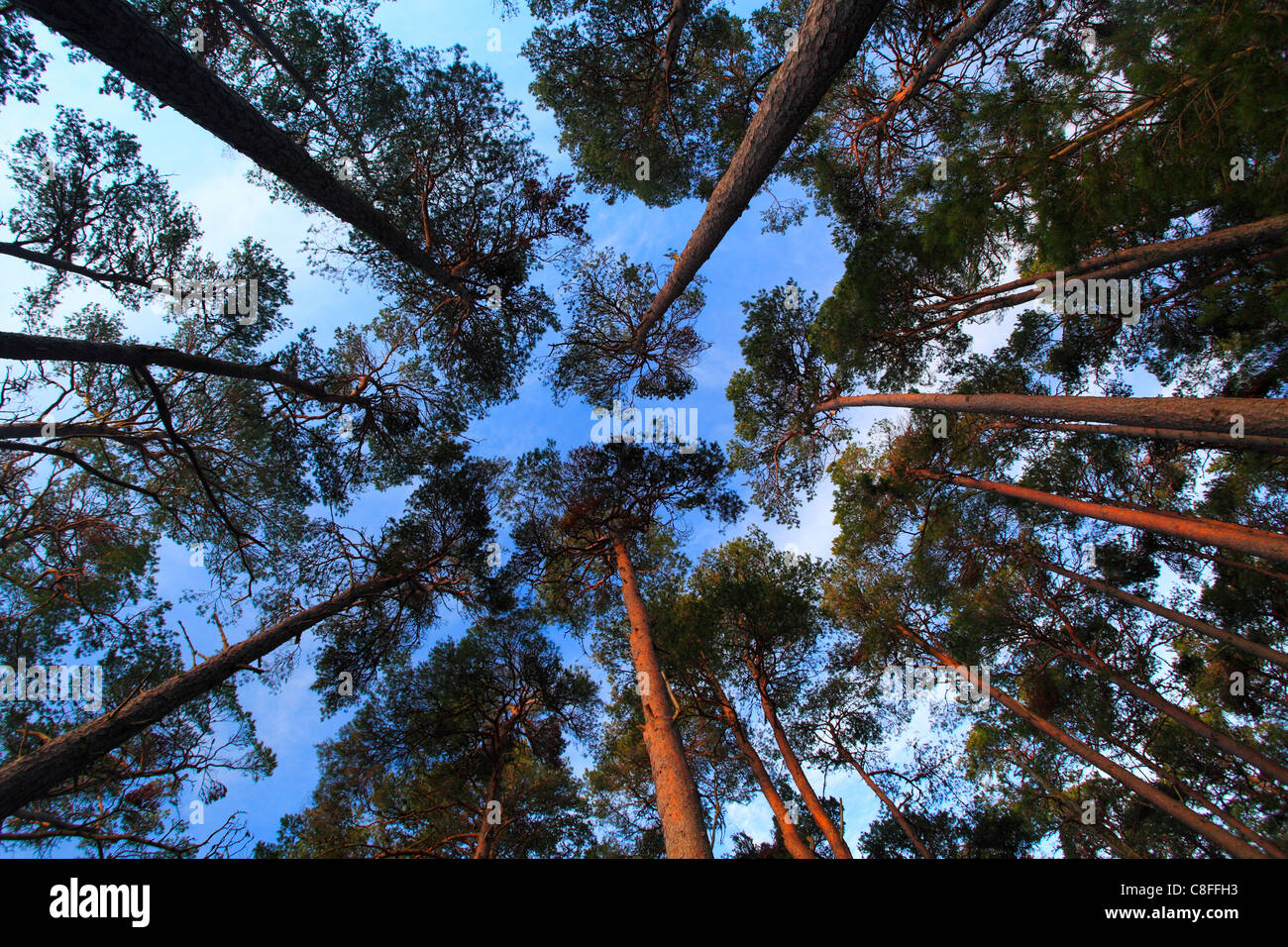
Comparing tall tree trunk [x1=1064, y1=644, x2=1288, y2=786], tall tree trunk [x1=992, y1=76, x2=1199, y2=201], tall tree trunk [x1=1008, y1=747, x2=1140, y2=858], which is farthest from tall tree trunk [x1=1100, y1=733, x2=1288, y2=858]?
tall tree trunk [x1=992, y1=76, x2=1199, y2=201]

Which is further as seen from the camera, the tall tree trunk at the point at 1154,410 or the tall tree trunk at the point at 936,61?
the tall tree trunk at the point at 936,61

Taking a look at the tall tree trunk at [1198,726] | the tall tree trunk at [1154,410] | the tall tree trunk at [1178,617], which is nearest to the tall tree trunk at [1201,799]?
the tall tree trunk at [1198,726]

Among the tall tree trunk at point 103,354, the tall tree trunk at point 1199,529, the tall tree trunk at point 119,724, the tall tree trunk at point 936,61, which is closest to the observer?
the tall tree trunk at point 103,354

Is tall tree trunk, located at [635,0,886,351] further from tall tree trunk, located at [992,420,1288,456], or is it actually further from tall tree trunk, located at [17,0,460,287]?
tall tree trunk, located at [992,420,1288,456]

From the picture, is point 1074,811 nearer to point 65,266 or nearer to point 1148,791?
point 1148,791

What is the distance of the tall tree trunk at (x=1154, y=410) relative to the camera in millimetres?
4344

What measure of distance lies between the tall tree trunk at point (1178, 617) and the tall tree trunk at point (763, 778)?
7649 millimetres

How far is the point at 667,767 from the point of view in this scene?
5922mm

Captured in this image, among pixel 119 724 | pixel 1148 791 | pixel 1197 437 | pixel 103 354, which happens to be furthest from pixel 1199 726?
pixel 103 354

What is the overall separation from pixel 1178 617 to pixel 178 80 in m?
15.8

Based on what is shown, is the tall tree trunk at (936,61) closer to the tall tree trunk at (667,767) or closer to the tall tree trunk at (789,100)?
the tall tree trunk at (789,100)

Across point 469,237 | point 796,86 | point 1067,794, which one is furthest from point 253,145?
point 1067,794

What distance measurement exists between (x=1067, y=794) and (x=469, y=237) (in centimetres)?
1928

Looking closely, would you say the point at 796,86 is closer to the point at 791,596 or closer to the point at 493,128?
the point at 493,128
